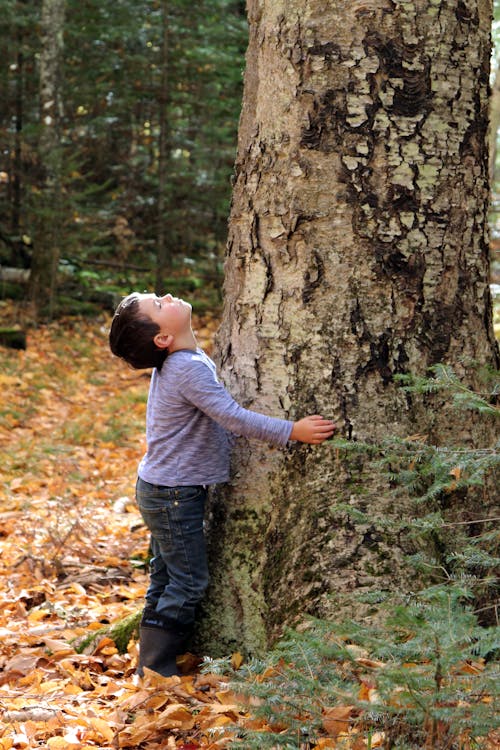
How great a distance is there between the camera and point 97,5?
15875mm

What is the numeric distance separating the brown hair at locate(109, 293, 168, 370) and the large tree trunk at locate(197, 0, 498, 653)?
18.8 inches

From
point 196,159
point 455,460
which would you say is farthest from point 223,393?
point 196,159

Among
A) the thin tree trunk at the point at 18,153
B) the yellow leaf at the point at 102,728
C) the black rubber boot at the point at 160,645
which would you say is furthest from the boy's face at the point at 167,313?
the thin tree trunk at the point at 18,153

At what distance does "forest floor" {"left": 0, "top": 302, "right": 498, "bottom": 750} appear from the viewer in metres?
2.92

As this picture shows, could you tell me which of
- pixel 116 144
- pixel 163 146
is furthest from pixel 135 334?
pixel 116 144

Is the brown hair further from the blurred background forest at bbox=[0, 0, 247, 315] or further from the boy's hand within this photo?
the blurred background forest at bbox=[0, 0, 247, 315]

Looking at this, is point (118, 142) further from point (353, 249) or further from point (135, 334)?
point (353, 249)

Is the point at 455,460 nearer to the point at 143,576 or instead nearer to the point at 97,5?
the point at 143,576

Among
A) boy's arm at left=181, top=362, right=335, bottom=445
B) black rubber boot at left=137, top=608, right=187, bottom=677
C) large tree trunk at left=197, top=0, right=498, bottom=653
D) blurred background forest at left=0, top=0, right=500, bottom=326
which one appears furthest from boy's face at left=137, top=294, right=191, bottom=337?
blurred background forest at left=0, top=0, right=500, bottom=326

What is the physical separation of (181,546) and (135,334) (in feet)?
3.03

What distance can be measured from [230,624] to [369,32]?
2.51 m

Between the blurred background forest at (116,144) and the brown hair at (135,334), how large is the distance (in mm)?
10509

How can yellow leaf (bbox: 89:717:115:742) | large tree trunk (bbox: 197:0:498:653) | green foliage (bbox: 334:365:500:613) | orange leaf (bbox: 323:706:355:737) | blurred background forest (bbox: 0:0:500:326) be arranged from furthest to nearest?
blurred background forest (bbox: 0:0:500:326), large tree trunk (bbox: 197:0:498:653), yellow leaf (bbox: 89:717:115:742), green foliage (bbox: 334:365:500:613), orange leaf (bbox: 323:706:355:737)

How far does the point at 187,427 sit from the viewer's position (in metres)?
3.48
